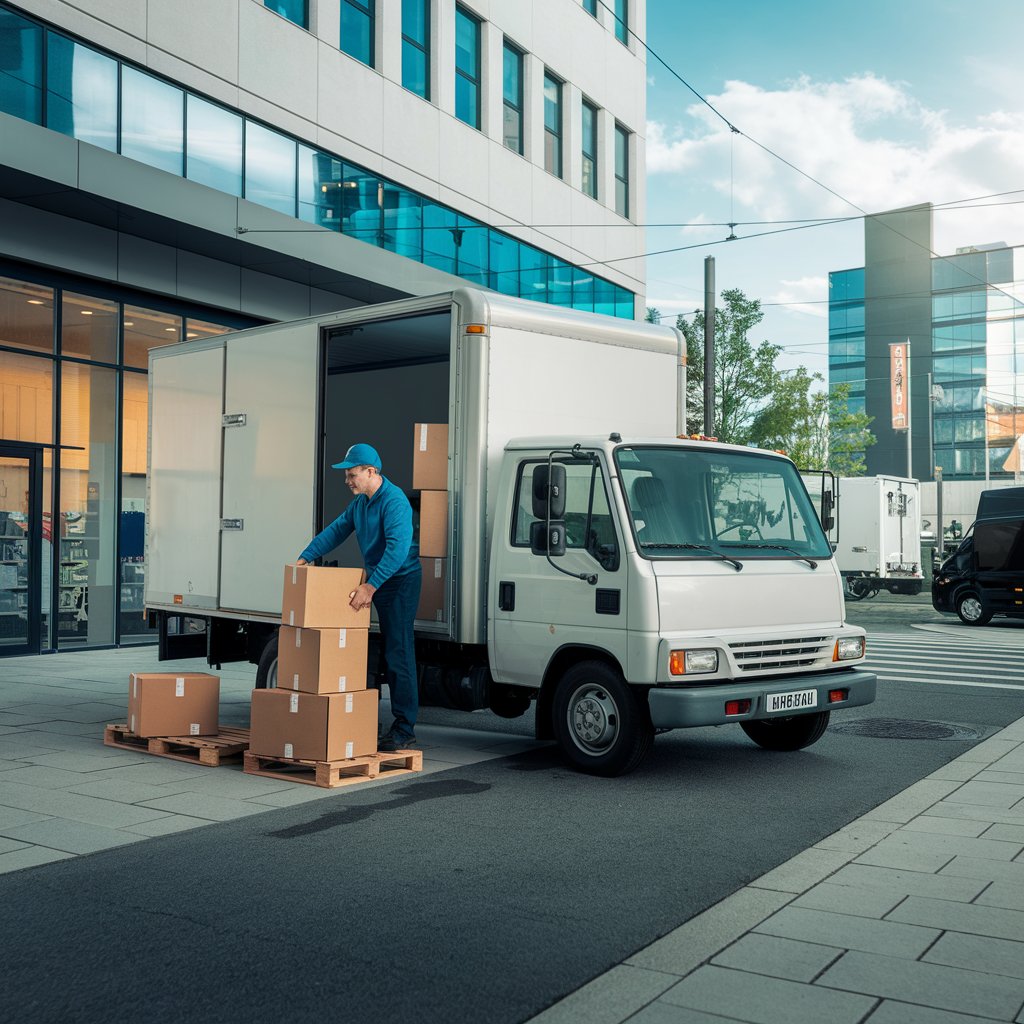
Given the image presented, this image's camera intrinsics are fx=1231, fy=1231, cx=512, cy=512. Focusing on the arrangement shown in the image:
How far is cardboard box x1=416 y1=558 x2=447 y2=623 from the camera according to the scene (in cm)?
859

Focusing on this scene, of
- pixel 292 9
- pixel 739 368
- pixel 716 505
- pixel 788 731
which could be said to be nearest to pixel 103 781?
pixel 716 505

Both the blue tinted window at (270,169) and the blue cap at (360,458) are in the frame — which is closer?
the blue cap at (360,458)

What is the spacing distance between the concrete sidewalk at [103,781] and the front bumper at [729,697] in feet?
5.77

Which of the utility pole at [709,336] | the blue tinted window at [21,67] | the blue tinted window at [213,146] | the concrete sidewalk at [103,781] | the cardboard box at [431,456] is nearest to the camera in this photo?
the concrete sidewalk at [103,781]

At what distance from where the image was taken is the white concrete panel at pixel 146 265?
16.1m

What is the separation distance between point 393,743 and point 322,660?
1069mm

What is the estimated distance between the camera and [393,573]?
26.8 feet

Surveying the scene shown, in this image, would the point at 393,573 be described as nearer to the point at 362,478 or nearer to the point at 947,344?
the point at 362,478

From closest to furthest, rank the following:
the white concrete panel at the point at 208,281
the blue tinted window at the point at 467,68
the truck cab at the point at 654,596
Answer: the truck cab at the point at 654,596
the white concrete panel at the point at 208,281
the blue tinted window at the point at 467,68

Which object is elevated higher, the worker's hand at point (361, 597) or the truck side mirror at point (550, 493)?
the truck side mirror at point (550, 493)

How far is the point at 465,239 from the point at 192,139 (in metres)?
6.52

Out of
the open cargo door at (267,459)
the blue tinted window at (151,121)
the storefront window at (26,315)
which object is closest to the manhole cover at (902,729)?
the open cargo door at (267,459)

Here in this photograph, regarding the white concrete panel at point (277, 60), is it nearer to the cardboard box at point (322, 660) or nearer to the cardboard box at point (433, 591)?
the cardboard box at point (433, 591)

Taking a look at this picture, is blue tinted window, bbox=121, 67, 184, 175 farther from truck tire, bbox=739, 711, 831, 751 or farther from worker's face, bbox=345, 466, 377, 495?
truck tire, bbox=739, 711, 831, 751
